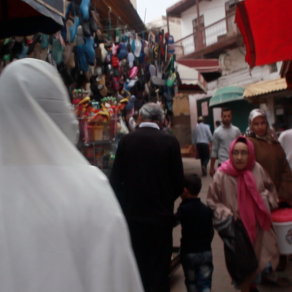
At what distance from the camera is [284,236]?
9.07ft

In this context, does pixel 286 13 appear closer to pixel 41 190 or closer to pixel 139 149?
pixel 139 149

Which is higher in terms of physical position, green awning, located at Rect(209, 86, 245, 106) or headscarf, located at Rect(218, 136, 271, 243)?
green awning, located at Rect(209, 86, 245, 106)

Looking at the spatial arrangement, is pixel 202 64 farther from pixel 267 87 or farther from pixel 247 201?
pixel 247 201

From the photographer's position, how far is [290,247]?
2.74 metres

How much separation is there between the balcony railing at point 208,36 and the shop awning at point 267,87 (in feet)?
14.8

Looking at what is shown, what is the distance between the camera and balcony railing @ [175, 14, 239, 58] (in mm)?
16000

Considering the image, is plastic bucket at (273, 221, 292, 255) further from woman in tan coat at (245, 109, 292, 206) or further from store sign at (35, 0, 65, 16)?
store sign at (35, 0, 65, 16)

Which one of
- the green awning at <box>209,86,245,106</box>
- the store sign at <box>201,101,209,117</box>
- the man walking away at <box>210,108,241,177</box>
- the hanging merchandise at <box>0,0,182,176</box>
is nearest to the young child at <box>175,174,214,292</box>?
the hanging merchandise at <box>0,0,182,176</box>

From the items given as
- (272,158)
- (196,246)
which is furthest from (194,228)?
(272,158)

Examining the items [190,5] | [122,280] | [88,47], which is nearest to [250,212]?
[122,280]

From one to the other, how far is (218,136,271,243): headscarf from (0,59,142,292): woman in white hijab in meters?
1.82

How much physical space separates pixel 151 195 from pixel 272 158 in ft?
4.82

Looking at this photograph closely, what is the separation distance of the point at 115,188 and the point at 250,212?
1120 mm

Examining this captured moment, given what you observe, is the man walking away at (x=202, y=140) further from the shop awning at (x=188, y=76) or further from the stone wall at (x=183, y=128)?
the stone wall at (x=183, y=128)
